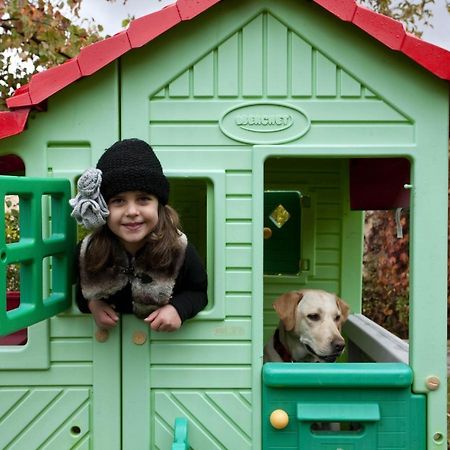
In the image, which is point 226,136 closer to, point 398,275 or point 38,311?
point 38,311

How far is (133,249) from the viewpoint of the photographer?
7.53ft

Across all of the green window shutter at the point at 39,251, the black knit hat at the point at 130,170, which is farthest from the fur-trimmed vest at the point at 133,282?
the black knit hat at the point at 130,170

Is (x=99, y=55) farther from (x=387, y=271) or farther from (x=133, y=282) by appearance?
(x=387, y=271)

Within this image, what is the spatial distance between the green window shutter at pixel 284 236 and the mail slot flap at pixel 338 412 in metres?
1.49

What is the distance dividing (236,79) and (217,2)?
0.29 metres

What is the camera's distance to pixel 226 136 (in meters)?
2.32

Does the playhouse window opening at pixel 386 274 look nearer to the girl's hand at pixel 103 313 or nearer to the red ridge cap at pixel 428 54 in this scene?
the red ridge cap at pixel 428 54

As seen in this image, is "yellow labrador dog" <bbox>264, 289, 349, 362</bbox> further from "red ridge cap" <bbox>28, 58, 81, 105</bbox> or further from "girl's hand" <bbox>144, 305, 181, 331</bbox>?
"red ridge cap" <bbox>28, 58, 81, 105</bbox>

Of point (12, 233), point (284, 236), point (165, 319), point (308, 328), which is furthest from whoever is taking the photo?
point (12, 233)

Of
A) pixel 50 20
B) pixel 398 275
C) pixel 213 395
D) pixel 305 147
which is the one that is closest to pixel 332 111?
pixel 305 147

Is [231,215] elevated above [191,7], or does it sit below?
below

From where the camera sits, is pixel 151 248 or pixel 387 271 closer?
pixel 151 248

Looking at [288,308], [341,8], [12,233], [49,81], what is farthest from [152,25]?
[12,233]

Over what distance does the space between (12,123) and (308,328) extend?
5.11 feet
